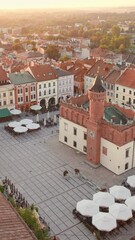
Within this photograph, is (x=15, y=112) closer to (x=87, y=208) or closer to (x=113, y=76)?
(x=113, y=76)

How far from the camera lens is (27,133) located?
70.5 meters

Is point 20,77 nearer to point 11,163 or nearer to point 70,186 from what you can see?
point 11,163

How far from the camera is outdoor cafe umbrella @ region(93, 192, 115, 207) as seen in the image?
4331 cm

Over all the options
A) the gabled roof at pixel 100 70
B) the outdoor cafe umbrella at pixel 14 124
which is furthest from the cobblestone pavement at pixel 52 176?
the gabled roof at pixel 100 70

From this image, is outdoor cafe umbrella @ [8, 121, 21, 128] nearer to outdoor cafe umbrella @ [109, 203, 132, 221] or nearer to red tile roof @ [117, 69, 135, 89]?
red tile roof @ [117, 69, 135, 89]

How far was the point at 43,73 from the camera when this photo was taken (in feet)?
282

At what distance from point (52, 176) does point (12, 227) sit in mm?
29181

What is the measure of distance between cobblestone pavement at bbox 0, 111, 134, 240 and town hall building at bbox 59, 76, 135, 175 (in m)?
1.80

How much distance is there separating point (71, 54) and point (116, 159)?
10544cm

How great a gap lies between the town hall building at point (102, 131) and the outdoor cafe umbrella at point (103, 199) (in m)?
9.78

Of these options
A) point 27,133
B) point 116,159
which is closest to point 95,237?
point 116,159

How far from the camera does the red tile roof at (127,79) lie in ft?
265

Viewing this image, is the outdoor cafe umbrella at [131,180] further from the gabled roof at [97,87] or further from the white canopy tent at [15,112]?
the white canopy tent at [15,112]

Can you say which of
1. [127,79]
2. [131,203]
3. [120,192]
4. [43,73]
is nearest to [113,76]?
[127,79]
